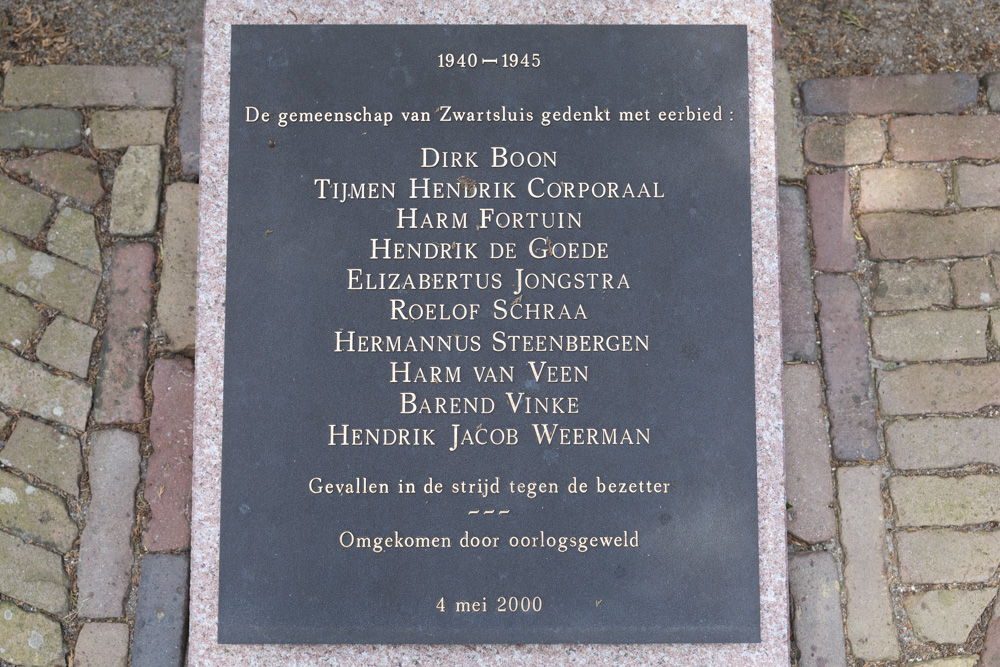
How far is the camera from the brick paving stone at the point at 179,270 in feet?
8.74

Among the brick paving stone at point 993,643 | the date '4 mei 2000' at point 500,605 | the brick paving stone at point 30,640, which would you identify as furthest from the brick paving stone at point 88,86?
the brick paving stone at point 993,643

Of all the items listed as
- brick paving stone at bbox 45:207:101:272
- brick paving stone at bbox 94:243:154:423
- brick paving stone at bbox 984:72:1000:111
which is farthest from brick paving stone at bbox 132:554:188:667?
brick paving stone at bbox 984:72:1000:111

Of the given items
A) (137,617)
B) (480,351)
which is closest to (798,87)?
(480,351)

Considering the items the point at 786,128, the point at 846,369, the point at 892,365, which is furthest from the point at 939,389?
the point at 786,128

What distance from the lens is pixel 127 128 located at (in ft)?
9.12

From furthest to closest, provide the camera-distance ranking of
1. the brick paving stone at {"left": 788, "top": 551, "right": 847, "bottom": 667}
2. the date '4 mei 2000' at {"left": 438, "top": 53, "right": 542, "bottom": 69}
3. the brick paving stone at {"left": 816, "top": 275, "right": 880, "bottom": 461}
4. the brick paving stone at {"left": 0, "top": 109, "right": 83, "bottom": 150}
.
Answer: the brick paving stone at {"left": 0, "top": 109, "right": 83, "bottom": 150} < the brick paving stone at {"left": 816, "top": 275, "right": 880, "bottom": 461} < the brick paving stone at {"left": 788, "top": 551, "right": 847, "bottom": 667} < the date '4 mei 2000' at {"left": 438, "top": 53, "right": 542, "bottom": 69}

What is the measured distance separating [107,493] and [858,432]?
9.10ft

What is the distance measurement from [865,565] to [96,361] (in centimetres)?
293

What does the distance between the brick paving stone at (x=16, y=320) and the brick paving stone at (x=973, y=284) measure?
11.4 ft

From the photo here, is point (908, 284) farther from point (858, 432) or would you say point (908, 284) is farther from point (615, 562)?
point (615, 562)

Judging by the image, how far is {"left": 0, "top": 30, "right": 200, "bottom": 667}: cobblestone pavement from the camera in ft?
8.41

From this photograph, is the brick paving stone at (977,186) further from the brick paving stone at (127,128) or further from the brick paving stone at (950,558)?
the brick paving stone at (127,128)

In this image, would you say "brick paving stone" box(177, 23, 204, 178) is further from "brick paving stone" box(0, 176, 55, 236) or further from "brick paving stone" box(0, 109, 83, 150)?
"brick paving stone" box(0, 176, 55, 236)

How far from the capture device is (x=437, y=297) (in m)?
2.37
